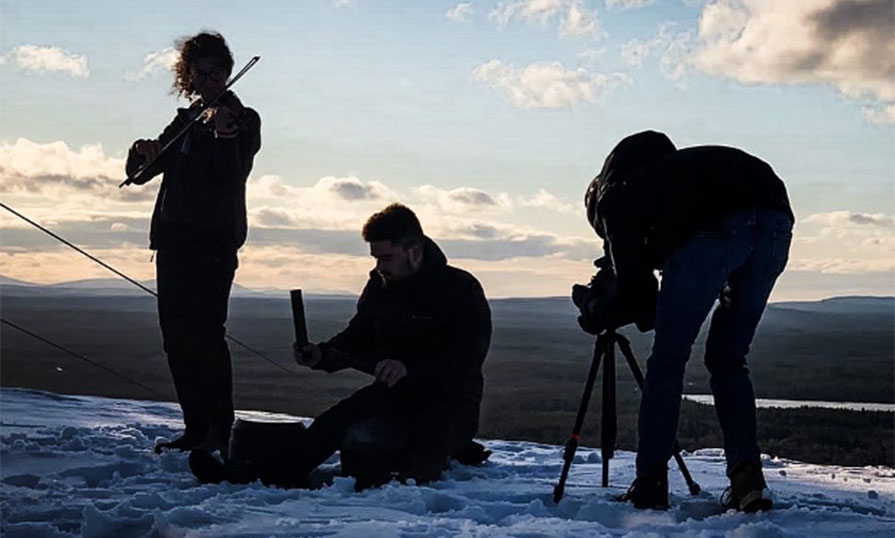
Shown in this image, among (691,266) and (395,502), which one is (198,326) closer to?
(395,502)

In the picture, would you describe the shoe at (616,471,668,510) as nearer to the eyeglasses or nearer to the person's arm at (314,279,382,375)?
the person's arm at (314,279,382,375)

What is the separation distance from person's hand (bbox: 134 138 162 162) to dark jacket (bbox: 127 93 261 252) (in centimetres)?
8

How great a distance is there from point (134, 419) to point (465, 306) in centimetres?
403

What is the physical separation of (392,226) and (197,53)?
5.43 ft

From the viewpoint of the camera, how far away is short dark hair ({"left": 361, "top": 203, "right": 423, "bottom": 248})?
543 centimetres

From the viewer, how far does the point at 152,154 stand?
6.09m

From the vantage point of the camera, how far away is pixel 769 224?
13.8 ft

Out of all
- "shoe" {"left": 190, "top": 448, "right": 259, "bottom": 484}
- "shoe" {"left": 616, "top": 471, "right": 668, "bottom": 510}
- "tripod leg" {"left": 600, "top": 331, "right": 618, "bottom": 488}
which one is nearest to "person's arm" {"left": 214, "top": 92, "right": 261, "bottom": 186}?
"shoe" {"left": 190, "top": 448, "right": 259, "bottom": 484}

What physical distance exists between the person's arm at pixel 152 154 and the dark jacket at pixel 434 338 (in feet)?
4.98

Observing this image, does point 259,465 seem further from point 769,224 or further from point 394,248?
point 769,224

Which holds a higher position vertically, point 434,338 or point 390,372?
point 434,338

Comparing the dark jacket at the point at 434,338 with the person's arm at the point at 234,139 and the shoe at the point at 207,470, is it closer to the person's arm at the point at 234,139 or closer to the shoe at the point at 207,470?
the shoe at the point at 207,470

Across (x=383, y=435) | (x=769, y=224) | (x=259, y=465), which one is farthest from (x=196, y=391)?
(x=769, y=224)

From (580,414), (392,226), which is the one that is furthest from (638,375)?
(392,226)
